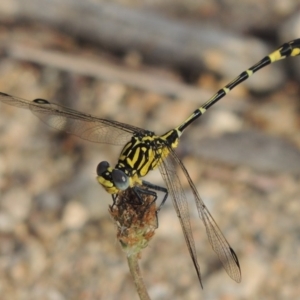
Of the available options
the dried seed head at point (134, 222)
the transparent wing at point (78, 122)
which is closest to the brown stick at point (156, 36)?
the transparent wing at point (78, 122)

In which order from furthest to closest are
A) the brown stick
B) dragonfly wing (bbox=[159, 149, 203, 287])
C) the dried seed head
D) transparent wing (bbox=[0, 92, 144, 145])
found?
1. the brown stick
2. transparent wing (bbox=[0, 92, 144, 145])
3. dragonfly wing (bbox=[159, 149, 203, 287])
4. the dried seed head

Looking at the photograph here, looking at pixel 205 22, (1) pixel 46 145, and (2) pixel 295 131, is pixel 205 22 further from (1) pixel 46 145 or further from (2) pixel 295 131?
(1) pixel 46 145

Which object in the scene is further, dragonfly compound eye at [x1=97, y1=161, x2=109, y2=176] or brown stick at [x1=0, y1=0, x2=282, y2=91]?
brown stick at [x1=0, y1=0, x2=282, y2=91]

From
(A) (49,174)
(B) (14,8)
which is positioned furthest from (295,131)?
(B) (14,8)

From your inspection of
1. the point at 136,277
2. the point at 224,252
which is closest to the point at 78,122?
the point at 224,252

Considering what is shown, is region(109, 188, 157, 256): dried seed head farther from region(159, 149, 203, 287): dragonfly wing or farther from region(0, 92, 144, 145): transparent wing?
region(0, 92, 144, 145): transparent wing

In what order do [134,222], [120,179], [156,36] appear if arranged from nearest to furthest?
[134,222]
[120,179]
[156,36]

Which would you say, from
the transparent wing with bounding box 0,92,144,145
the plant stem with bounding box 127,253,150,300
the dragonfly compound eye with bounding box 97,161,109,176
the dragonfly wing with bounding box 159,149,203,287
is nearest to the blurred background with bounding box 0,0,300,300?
the transparent wing with bounding box 0,92,144,145

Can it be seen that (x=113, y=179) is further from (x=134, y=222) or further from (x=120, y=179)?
(x=134, y=222)
